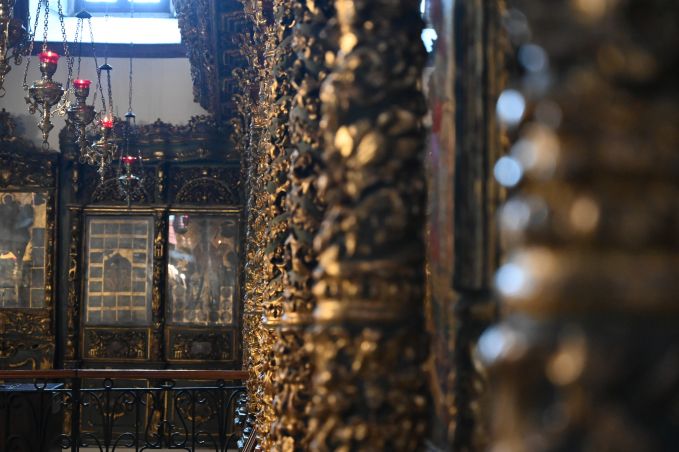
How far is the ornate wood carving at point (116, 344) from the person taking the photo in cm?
1277

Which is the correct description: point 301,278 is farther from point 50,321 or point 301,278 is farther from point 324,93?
point 50,321

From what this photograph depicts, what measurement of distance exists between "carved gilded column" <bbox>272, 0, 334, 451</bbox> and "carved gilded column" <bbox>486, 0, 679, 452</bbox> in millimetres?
1180

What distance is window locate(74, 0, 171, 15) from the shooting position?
46.1ft

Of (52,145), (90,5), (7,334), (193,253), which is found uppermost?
(90,5)

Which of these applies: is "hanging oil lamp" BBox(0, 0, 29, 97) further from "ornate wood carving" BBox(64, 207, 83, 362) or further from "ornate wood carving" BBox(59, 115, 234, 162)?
"ornate wood carving" BBox(64, 207, 83, 362)

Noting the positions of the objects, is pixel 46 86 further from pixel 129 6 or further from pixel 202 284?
pixel 129 6

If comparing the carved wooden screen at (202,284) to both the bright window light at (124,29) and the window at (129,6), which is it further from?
the window at (129,6)

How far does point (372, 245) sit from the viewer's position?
4.01 ft

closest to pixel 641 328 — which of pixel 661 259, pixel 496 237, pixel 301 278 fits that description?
pixel 661 259

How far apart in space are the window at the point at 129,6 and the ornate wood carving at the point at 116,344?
4.54m

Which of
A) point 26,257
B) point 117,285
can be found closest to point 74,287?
point 117,285

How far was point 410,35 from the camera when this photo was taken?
1.31m

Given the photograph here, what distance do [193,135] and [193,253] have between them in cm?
154

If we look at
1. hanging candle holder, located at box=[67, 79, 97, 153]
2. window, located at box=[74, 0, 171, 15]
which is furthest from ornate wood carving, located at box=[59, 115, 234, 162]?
hanging candle holder, located at box=[67, 79, 97, 153]
